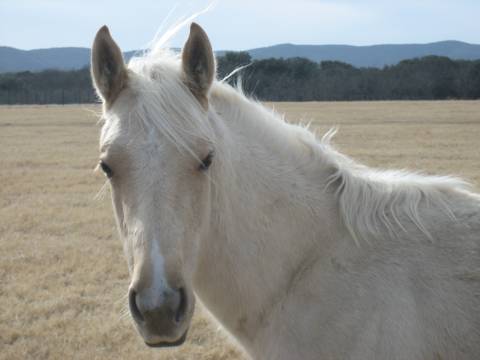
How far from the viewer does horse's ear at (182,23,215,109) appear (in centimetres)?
252

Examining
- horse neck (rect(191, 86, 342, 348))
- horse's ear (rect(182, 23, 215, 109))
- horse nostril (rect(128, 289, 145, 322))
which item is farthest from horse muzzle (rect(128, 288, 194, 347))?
horse's ear (rect(182, 23, 215, 109))

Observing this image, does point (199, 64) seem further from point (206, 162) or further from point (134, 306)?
point (134, 306)

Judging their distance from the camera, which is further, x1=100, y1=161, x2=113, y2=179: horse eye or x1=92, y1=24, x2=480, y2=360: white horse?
x1=100, y1=161, x2=113, y2=179: horse eye

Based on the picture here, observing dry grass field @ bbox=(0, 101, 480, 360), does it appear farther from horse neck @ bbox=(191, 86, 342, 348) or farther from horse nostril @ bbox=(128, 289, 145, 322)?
horse nostril @ bbox=(128, 289, 145, 322)

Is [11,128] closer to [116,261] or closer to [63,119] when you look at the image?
[63,119]

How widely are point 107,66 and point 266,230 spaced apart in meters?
1.21

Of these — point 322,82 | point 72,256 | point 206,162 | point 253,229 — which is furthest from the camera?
point 322,82

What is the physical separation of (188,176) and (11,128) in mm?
29928

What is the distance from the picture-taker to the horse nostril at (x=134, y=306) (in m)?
2.20

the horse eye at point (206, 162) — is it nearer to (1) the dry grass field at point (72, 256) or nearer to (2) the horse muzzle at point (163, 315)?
(2) the horse muzzle at point (163, 315)

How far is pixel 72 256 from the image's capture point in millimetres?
7211

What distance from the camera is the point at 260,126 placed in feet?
9.86

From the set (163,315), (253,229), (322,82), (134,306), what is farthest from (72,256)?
(322,82)

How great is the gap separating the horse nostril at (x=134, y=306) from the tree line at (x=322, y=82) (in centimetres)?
5045
